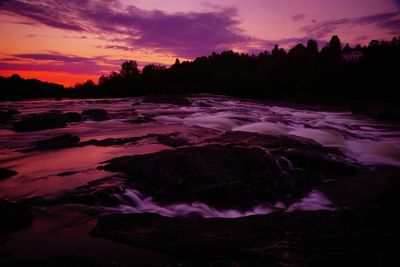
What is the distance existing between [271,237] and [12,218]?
9.18ft

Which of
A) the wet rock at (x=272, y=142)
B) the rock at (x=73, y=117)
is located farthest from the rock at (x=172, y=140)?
the rock at (x=73, y=117)

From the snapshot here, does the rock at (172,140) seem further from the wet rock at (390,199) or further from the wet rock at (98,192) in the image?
the wet rock at (390,199)

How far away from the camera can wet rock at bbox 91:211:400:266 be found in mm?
2758

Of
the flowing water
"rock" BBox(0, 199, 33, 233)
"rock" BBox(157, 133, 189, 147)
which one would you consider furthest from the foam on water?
"rock" BBox(157, 133, 189, 147)

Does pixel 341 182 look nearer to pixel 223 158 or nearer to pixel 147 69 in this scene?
pixel 223 158

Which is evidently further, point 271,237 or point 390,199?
point 390,199

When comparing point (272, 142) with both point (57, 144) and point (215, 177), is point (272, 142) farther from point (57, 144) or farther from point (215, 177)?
point (57, 144)

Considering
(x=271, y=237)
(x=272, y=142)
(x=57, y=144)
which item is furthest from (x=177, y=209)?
(x=57, y=144)

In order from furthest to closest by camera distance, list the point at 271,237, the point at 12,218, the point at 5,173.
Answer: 1. the point at 5,173
2. the point at 12,218
3. the point at 271,237

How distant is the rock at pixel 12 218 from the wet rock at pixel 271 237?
32.8 inches

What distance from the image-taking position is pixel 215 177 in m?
4.93

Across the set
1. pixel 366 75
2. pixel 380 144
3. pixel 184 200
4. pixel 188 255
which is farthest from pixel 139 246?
pixel 366 75

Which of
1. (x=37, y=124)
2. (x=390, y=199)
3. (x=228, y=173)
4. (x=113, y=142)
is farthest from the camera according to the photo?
(x=37, y=124)

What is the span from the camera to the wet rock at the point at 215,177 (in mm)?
4531
